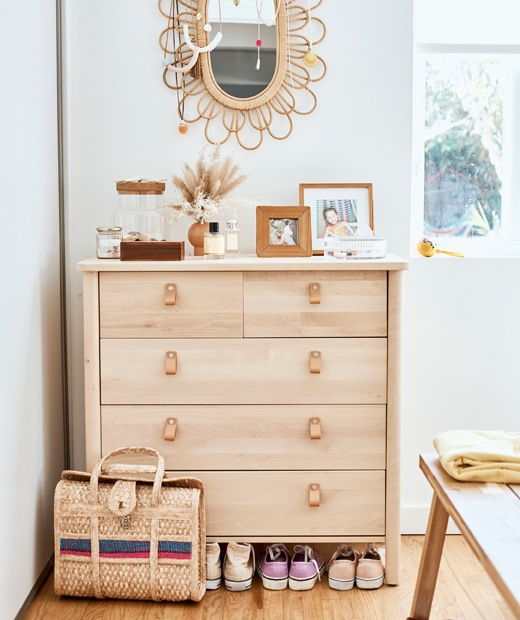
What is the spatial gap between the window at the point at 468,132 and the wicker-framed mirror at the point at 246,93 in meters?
0.43

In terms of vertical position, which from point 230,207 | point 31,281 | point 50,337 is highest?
point 230,207

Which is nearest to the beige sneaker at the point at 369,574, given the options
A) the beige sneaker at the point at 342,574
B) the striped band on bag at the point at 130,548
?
the beige sneaker at the point at 342,574

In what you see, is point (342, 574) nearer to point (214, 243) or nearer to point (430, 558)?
point (430, 558)

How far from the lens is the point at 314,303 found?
2.36 m

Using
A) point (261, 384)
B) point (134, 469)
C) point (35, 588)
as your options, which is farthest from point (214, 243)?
point (35, 588)

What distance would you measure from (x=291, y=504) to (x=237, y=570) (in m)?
0.25

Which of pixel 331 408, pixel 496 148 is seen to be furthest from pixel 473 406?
pixel 496 148

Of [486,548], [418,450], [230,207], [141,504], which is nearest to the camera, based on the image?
[486,548]

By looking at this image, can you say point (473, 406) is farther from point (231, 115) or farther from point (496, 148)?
point (231, 115)

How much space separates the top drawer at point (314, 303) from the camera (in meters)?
2.35

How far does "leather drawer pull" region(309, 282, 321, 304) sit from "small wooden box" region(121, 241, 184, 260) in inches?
15.6

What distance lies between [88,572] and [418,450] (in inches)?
47.8

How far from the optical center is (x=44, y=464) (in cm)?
246

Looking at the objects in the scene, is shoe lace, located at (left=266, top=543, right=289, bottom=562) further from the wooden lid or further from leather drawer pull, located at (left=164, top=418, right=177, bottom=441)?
the wooden lid
